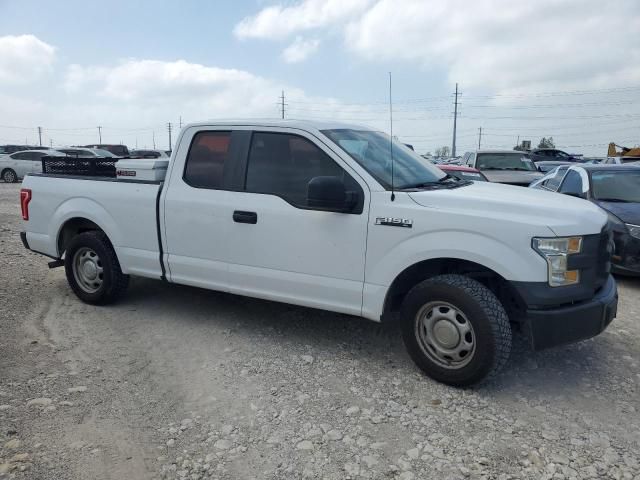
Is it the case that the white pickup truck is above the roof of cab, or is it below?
below

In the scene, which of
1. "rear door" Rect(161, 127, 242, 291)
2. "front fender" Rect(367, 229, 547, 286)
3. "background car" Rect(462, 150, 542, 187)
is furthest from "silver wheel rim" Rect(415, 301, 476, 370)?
"background car" Rect(462, 150, 542, 187)

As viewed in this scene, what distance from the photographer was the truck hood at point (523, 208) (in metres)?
3.39

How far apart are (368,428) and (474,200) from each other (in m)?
1.69

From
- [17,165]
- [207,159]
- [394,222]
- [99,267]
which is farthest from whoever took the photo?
[17,165]

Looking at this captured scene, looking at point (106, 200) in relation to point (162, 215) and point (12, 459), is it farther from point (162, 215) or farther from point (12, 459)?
point (12, 459)

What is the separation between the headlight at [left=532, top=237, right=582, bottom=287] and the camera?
131 inches

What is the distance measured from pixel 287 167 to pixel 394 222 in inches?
42.6

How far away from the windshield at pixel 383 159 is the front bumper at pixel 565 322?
1.36 metres

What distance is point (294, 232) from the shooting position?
409 centimetres

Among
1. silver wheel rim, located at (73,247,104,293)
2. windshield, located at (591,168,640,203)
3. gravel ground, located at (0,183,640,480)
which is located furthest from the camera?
windshield, located at (591,168,640,203)

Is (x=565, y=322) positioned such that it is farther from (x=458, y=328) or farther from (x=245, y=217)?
(x=245, y=217)

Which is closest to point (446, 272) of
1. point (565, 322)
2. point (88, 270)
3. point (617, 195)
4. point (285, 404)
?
point (565, 322)

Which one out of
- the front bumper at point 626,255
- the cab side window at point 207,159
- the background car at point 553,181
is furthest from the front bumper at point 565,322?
the background car at point 553,181

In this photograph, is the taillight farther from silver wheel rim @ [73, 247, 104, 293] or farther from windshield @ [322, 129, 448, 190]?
windshield @ [322, 129, 448, 190]
